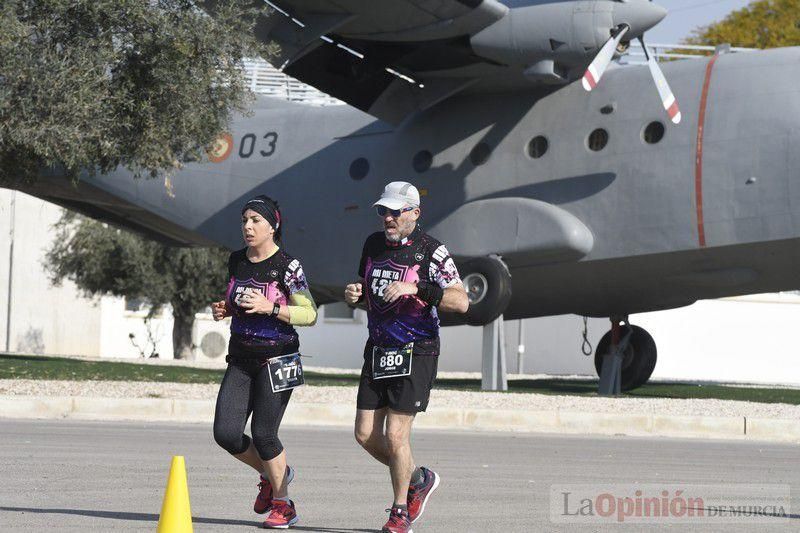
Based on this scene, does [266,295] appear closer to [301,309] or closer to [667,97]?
[301,309]

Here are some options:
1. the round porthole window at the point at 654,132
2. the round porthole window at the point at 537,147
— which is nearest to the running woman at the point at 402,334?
the round porthole window at the point at 654,132

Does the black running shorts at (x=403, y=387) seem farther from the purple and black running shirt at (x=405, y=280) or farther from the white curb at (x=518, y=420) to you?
the white curb at (x=518, y=420)

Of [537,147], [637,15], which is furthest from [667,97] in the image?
[537,147]

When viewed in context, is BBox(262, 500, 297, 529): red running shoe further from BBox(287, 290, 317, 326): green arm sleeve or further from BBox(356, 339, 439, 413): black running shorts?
BBox(287, 290, 317, 326): green arm sleeve

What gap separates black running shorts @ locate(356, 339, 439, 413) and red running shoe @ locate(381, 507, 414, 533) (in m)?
0.52

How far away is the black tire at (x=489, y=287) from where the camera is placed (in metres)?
19.0

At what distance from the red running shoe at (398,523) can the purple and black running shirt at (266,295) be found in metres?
1.12

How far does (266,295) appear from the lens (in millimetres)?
6859

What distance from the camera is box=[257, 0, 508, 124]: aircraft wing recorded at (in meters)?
17.6

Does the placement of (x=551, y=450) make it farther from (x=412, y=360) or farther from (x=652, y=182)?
(x=652, y=182)

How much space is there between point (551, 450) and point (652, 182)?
7.17 meters

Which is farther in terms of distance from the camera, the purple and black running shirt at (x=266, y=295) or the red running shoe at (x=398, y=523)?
the purple and black running shirt at (x=266, y=295)

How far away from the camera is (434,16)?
1761 cm

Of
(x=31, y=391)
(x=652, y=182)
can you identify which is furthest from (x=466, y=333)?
(x=31, y=391)
